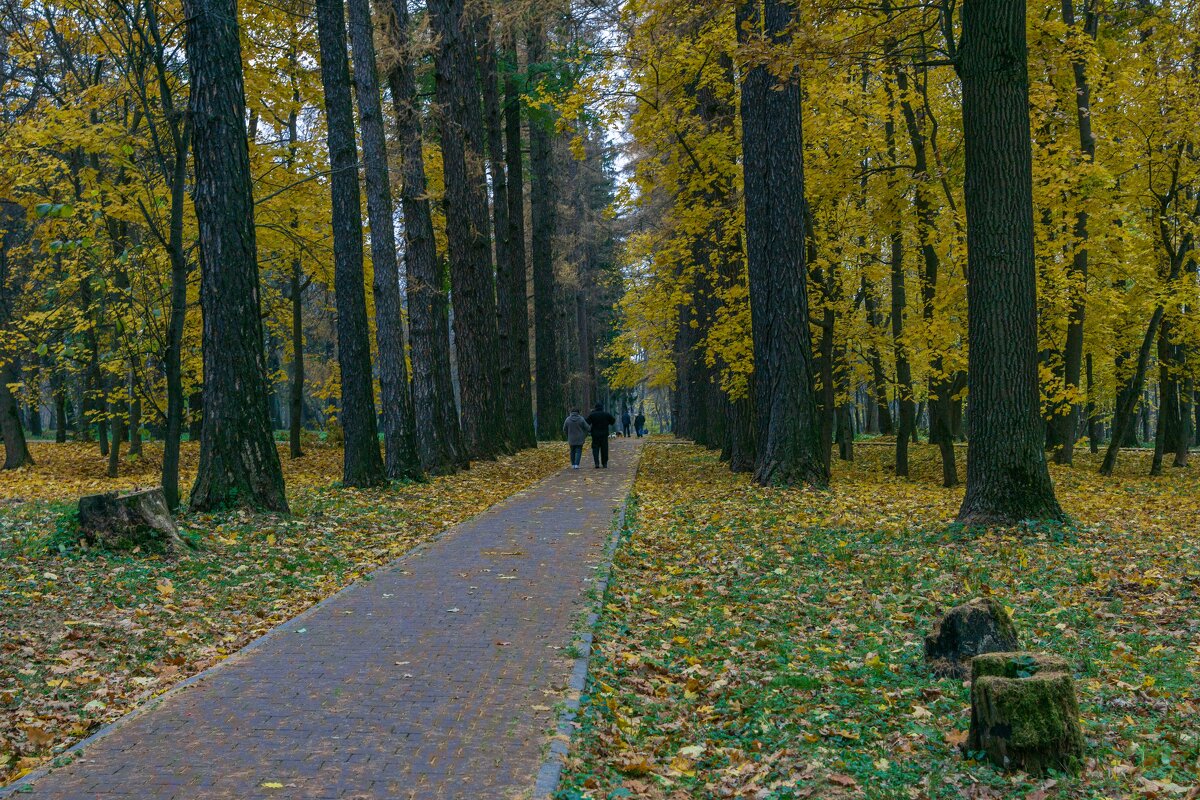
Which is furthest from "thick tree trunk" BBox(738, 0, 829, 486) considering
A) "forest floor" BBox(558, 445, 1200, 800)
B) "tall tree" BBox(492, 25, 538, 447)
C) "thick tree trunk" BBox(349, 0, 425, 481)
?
"tall tree" BBox(492, 25, 538, 447)

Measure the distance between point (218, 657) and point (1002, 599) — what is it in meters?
6.31

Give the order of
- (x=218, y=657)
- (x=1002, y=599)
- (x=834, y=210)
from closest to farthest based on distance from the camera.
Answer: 1. (x=218, y=657)
2. (x=1002, y=599)
3. (x=834, y=210)

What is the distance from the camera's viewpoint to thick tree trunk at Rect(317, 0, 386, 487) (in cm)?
1656

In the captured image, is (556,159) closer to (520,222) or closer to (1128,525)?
(520,222)

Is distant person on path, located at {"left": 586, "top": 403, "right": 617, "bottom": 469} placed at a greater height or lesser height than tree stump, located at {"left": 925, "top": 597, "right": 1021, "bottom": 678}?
greater

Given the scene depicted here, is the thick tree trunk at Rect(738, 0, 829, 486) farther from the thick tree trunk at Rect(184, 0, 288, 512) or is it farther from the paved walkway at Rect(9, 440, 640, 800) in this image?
the thick tree trunk at Rect(184, 0, 288, 512)

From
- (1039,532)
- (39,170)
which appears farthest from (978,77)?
(39,170)

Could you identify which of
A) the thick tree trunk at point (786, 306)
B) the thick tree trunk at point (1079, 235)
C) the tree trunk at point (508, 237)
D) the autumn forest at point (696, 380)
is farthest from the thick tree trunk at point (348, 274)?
the thick tree trunk at point (1079, 235)

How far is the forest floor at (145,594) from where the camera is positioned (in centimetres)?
558

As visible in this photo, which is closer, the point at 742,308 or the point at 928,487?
the point at 928,487

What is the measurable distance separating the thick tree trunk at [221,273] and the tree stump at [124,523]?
2176 mm

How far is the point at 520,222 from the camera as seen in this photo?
30.1m

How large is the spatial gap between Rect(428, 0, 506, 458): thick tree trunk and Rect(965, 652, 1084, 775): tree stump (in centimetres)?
1838

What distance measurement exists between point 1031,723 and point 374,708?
3531 mm
